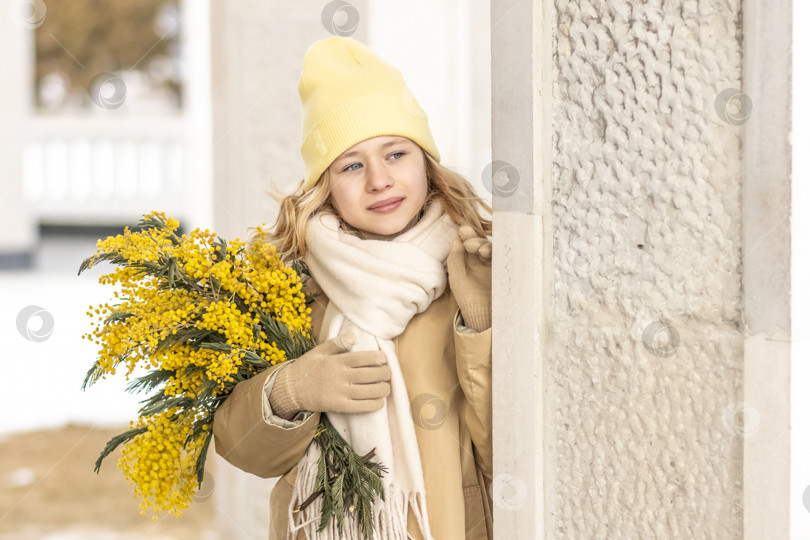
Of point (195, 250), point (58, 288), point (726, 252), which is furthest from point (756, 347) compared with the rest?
point (58, 288)

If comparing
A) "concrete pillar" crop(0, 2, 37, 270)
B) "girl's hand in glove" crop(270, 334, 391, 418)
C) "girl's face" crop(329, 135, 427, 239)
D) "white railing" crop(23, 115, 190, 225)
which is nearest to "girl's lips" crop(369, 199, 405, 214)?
"girl's face" crop(329, 135, 427, 239)

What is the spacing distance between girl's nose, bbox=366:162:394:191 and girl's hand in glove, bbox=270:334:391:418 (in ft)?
0.81

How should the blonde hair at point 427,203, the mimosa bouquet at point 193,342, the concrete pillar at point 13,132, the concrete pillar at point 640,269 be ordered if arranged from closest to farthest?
the concrete pillar at point 640,269 → the mimosa bouquet at point 193,342 → the blonde hair at point 427,203 → the concrete pillar at point 13,132

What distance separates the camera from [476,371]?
125cm

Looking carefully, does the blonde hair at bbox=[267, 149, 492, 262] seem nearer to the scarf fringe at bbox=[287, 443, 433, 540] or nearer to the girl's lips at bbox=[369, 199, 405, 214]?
the girl's lips at bbox=[369, 199, 405, 214]

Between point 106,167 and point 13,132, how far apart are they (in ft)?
6.88

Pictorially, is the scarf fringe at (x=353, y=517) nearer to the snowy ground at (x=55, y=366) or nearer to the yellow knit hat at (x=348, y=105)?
the yellow knit hat at (x=348, y=105)

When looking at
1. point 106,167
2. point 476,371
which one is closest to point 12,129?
point 106,167

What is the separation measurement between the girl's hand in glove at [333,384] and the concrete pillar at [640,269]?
0.74ft

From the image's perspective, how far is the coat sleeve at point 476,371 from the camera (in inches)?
48.6

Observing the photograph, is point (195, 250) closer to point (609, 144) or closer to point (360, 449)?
point (360, 449)

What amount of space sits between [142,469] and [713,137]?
0.95 metres

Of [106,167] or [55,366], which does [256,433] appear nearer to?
[55,366]

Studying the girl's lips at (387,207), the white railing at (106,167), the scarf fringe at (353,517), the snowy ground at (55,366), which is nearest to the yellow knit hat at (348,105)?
the girl's lips at (387,207)
